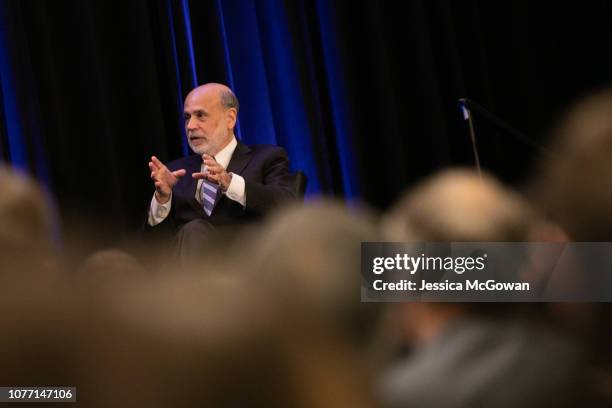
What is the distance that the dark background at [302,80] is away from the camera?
312 cm

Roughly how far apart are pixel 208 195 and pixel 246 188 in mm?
259

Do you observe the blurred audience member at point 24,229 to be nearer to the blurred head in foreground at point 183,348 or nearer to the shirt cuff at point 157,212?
the blurred head in foreground at point 183,348

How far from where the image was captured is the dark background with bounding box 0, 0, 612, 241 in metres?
3.12

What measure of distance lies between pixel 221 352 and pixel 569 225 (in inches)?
9.1

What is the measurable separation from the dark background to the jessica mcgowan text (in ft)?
→ 8.27

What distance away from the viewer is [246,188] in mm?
2457

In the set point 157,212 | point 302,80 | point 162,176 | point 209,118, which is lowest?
point 157,212

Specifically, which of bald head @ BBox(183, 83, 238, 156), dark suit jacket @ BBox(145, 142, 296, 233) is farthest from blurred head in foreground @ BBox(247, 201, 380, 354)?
bald head @ BBox(183, 83, 238, 156)

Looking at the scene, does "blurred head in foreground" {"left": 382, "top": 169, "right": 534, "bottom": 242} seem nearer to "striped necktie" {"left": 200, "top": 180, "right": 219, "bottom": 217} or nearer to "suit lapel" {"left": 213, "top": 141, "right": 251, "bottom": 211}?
"striped necktie" {"left": 200, "top": 180, "right": 219, "bottom": 217}

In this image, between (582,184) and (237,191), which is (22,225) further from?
(237,191)

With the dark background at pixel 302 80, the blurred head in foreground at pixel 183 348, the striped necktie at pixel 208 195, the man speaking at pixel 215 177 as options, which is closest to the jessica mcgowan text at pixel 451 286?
the blurred head in foreground at pixel 183 348

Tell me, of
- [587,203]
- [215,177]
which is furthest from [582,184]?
[215,177]

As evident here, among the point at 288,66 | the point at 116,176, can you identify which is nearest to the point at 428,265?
the point at 116,176

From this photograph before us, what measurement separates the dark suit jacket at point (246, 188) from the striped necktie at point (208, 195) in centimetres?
2
